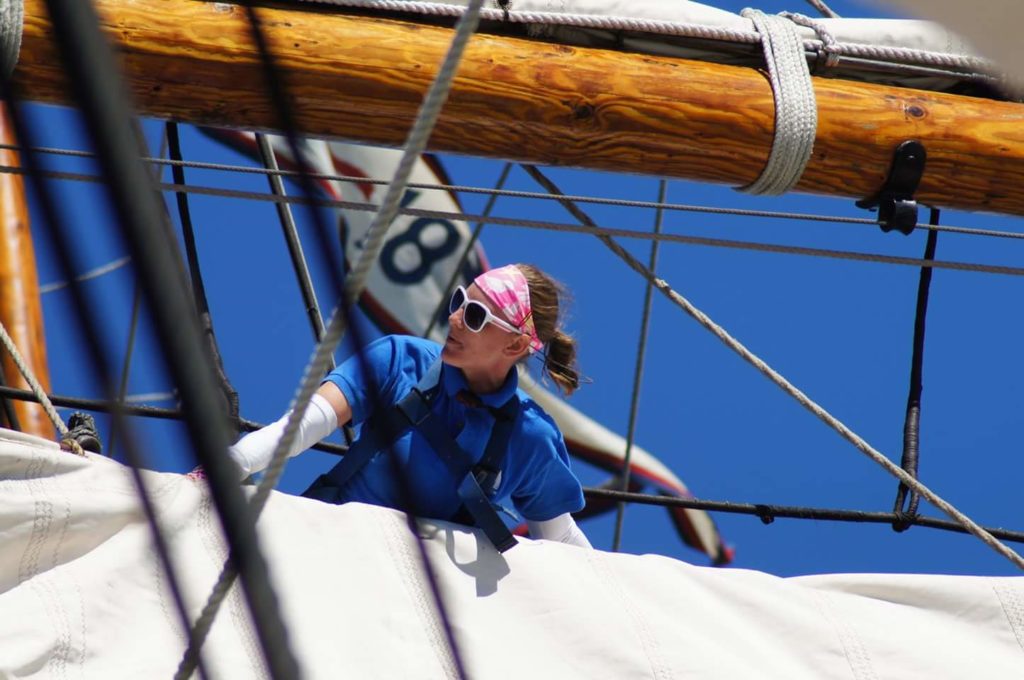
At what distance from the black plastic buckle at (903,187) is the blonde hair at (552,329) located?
462 mm

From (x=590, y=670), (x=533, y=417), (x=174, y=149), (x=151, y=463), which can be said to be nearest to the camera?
(x=151, y=463)

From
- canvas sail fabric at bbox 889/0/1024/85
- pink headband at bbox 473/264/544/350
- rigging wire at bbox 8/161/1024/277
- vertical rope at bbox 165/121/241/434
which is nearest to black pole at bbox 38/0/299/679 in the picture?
canvas sail fabric at bbox 889/0/1024/85

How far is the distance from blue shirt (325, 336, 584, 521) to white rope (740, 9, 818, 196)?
1.38ft

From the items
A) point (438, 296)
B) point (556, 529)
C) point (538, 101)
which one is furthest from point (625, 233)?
point (438, 296)

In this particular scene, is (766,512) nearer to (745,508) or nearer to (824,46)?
(745,508)

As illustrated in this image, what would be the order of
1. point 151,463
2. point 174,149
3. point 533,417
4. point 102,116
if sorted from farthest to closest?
1. point 174,149
2. point 533,417
3. point 151,463
4. point 102,116

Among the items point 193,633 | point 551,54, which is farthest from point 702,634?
point 193,633

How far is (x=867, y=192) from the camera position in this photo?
175 cm

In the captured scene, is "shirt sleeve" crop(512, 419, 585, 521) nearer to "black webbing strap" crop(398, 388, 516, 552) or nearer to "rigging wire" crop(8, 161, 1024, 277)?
"black webbing strap" crop(398, 388, 516, 552)

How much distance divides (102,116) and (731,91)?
119 centimetres

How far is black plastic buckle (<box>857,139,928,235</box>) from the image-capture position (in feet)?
5.64

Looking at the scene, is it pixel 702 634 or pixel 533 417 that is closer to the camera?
pixel 702 634

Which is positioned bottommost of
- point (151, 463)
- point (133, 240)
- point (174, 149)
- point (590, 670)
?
point (590, 670)

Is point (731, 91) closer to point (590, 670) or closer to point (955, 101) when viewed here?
point (955, 101)
